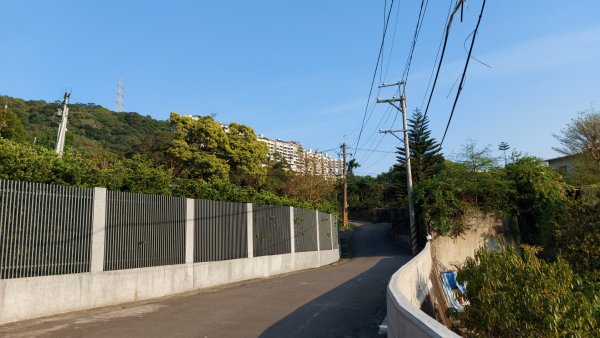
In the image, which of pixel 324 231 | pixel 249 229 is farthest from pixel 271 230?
pixel 324 231

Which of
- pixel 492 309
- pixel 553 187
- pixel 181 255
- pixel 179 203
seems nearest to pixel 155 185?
pixel 179 203

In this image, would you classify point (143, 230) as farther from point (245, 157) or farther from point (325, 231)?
point (245, 157)

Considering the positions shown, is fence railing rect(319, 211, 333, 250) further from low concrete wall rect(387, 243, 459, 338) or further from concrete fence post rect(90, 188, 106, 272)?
low concrete wall rect(387, 243, 459, 338)

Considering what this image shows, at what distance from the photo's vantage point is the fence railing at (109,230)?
8734mm

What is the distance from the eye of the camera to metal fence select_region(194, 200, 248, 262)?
1436 cm

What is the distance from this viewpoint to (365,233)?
48.1 metres

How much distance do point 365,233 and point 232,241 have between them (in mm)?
33845

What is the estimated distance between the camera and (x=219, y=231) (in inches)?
605

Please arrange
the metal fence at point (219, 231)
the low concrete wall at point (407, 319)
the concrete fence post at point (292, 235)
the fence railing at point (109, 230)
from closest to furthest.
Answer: the low concrete wall at point (407, 319), the fence railing at point (109, 230), the metal fence at point (219, 231), the concrete fence post at point (292, 235)

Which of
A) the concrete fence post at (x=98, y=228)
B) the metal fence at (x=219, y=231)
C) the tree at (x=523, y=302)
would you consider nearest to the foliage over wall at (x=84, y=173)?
the concrete fence post at (x=98, y=228)

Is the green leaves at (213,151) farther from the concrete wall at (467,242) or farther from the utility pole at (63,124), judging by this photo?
the concrete wall at (467,242)

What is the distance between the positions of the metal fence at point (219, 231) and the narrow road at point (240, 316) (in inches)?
53.7

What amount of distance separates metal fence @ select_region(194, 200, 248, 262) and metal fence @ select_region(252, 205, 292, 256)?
39.7 inches

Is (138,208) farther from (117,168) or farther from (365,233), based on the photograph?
(365,233)
